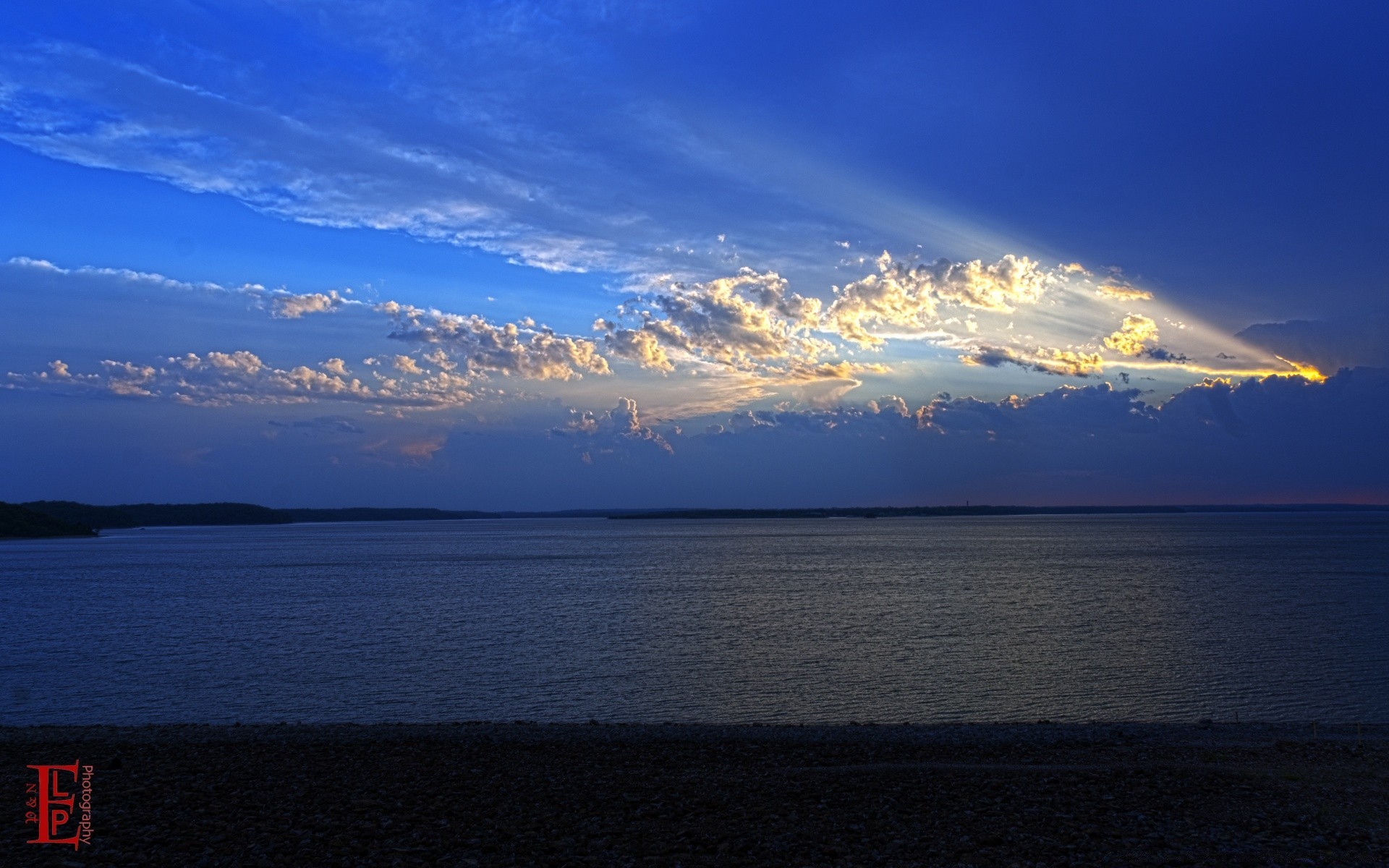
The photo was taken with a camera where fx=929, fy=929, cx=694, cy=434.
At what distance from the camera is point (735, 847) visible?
1128cm

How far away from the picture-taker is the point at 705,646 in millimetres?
37500

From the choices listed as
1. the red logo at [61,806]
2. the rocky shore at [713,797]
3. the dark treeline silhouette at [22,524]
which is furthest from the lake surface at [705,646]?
the dark treeline silhouette at [22,524]

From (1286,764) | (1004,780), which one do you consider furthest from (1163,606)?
(1004,780)

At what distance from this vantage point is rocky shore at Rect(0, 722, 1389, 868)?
1110 centimetres

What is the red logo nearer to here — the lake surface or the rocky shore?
the rocky shore

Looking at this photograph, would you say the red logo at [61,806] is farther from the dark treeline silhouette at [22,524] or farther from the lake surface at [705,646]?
the dark treeline silhouette at [22,524]

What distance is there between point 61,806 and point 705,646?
86.8 ft

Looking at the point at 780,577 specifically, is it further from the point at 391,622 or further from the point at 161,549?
the point at 161,549

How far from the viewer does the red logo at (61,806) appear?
11.6 metres

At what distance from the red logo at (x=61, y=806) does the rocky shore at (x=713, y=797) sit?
0.64 ft

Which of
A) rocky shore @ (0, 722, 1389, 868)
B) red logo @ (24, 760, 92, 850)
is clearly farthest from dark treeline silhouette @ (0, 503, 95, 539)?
red logo @ (24, 760, 92, 850)

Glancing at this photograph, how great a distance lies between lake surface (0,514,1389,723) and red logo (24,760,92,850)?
1030 cm

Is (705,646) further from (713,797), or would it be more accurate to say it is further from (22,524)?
(22,524)

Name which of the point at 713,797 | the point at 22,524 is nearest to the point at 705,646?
the point at 713,797
